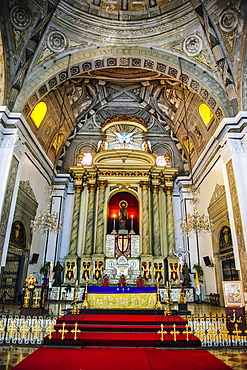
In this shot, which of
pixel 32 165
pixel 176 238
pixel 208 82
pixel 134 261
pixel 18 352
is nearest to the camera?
pixel 18 352

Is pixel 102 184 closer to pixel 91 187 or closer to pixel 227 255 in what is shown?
pixel 91 187

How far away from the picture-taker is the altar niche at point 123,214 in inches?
577

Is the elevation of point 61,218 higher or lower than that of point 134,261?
higher

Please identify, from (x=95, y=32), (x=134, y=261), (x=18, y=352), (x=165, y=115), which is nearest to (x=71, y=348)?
(x=18, y=352)

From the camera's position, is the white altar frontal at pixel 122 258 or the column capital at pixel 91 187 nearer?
the white altar frontal at pixel 122 258

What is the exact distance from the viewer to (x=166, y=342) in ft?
17.4

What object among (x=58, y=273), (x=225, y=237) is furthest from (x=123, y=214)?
(x=225, y=237)

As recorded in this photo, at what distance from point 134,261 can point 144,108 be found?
903 cm

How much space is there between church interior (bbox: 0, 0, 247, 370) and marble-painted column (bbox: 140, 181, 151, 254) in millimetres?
56

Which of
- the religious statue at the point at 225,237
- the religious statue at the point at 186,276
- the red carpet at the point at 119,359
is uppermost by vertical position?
the religious statue at the point at 225,237

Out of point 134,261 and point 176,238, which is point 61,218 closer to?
point 134,261

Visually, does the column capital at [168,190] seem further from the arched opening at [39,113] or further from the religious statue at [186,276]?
the arched opening at [39,113]

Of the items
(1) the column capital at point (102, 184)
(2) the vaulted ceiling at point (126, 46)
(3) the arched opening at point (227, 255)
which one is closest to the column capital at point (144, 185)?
(1) the column capital at point (102, 184)

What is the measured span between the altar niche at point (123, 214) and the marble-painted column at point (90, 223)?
3.83ft
